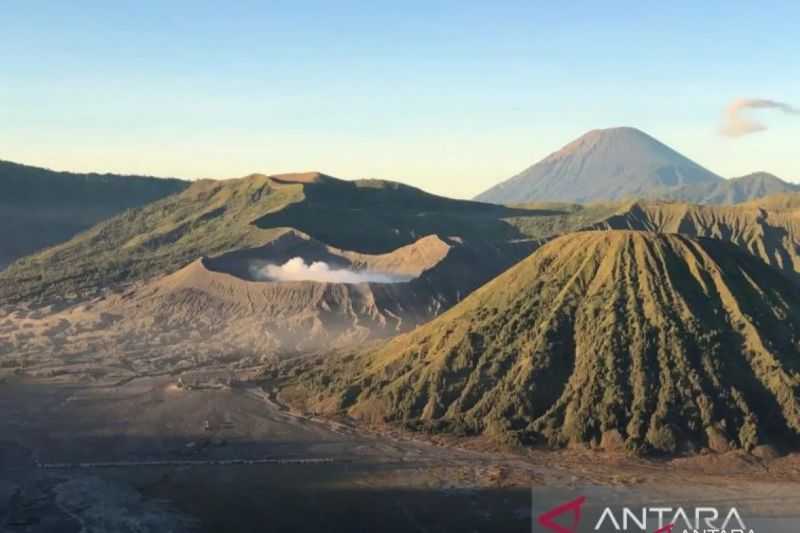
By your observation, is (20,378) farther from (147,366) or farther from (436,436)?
(436,436)

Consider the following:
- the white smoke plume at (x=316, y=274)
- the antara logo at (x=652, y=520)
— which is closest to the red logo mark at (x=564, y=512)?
the antara logo at (x=652, y=520)

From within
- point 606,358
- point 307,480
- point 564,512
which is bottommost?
point 307,480

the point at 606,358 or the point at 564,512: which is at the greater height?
the point at 606,358

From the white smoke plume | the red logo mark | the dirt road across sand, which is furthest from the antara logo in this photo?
the white smoke plume

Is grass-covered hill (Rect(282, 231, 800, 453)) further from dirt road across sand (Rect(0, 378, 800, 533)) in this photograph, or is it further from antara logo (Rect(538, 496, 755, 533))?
antara logo (Rect(538, 496, 755, 533))

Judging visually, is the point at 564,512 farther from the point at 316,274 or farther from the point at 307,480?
the point at 316,274

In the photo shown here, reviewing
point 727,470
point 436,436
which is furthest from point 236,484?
point 727,470

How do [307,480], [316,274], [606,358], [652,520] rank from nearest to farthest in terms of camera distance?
[652,520] → [307,480] → [606,358] → [316,274]

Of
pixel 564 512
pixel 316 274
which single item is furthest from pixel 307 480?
pixel 316 274
